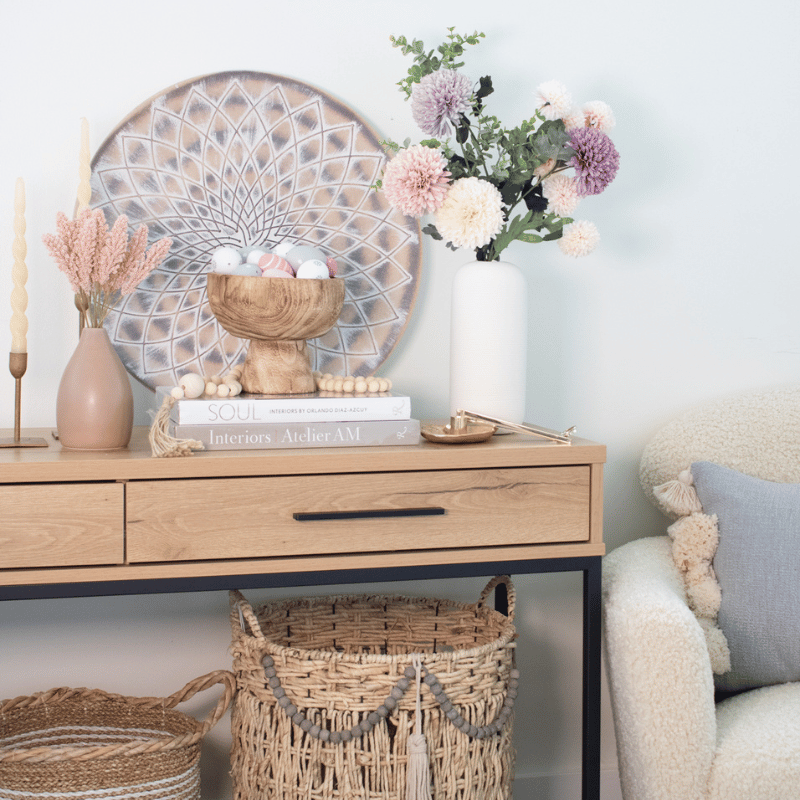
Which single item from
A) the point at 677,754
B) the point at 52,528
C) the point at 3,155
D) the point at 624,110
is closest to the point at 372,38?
the point at 624,110

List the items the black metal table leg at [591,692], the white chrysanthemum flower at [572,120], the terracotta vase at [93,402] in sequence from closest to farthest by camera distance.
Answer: the terracotta vase at [93,402] → the black metal table leg at [591,692] → the white chrysanthemum flower at [572,120]

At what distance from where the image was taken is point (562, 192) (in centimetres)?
142

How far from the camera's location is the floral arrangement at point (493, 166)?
1352 mm

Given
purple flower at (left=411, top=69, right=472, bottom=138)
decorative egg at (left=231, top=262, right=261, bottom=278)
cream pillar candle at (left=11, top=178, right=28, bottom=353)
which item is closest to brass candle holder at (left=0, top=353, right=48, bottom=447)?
A: cream pillar candle at (left=11, top=178, right=28, bottom=353)

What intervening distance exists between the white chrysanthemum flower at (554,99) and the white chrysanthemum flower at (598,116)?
54 millimetres

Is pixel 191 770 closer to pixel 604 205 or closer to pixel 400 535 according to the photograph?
pixel 400 535

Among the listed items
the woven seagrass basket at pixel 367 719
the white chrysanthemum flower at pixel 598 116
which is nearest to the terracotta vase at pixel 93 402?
the woven seagrass basket at pixel 367 719

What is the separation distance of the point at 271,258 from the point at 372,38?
22.2 inches

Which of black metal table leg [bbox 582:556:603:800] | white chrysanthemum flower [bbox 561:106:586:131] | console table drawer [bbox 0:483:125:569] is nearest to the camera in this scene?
console table drawer [bbox 0:483:125:569]

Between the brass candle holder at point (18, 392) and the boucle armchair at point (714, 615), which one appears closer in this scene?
the boucle armchair at point (714, 615)

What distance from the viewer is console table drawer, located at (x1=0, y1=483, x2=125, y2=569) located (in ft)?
3.64

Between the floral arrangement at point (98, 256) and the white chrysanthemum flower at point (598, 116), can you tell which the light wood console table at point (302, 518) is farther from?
the white chrysanthemum flower at point (598, 116)

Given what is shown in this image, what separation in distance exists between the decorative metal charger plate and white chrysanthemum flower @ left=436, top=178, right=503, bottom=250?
27cm

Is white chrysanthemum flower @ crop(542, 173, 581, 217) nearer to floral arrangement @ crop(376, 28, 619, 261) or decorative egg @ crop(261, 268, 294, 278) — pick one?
floral arrangement @ crop(376, 28, 619, 261)
